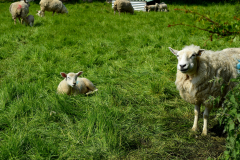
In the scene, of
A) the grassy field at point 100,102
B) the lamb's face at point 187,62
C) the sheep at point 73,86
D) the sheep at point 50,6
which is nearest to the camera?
the grassy field at point 100,102

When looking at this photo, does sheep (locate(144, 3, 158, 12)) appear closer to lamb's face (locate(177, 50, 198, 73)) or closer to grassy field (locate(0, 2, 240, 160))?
grassy field (locate(0, 2, 240, 160))

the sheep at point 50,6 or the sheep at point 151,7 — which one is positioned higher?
the sheep at point 151,7

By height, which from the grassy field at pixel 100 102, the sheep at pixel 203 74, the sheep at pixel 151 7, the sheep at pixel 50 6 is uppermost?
the sheep at pixel 151 7

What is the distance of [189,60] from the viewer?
298cm

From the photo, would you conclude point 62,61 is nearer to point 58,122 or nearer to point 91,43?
point 91,43

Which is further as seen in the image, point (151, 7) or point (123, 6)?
point (151, 7)

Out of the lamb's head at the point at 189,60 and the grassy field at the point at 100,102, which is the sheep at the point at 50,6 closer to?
the grassy field at the point at 100,102

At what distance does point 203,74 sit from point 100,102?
159cm

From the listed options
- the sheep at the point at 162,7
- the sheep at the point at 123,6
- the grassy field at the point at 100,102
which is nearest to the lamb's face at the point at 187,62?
the grassy field at the point at 100,102

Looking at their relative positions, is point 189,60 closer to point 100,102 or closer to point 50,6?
point 100,102

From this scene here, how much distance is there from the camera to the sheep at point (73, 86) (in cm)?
390

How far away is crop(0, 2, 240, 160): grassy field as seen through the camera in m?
2.61

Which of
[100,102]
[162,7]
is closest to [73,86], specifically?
[100,102]

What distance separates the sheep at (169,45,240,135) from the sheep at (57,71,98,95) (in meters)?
1.74
